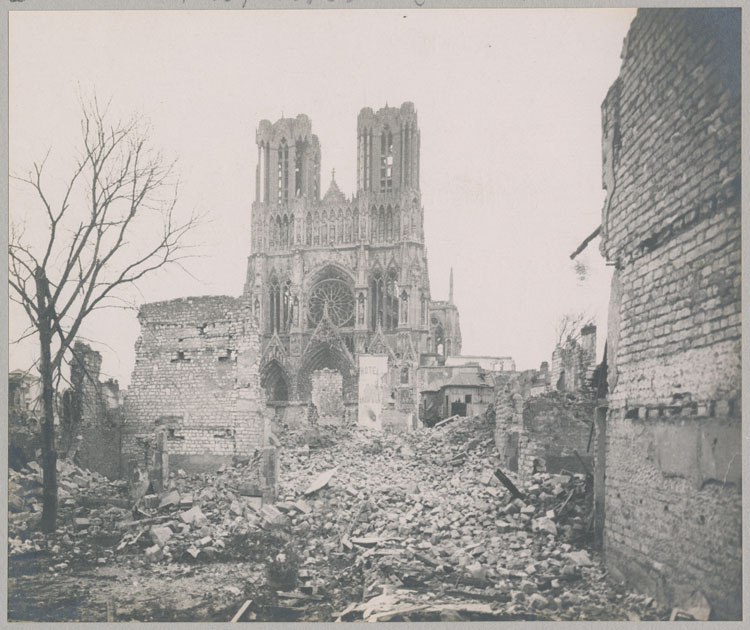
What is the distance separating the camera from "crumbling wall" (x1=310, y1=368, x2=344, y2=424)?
11438mm

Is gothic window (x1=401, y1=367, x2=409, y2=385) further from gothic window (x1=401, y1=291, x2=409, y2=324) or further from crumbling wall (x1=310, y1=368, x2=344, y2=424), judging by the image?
crumbling wall (x1=310, y1=368, x2=344, y2=424)

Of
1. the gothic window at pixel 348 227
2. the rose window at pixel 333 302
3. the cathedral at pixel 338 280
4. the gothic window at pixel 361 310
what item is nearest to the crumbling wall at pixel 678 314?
the cathedral at pixel 338 280

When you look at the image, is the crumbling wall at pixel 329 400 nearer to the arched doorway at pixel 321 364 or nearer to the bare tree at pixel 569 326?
the bare tree at pixel 569 326

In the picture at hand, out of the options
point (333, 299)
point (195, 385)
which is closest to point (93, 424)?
point (195, 385)

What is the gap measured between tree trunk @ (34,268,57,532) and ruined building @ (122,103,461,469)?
162cm

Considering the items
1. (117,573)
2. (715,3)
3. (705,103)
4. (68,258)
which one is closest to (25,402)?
(68,258)

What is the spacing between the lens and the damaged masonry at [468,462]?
505 centimetres

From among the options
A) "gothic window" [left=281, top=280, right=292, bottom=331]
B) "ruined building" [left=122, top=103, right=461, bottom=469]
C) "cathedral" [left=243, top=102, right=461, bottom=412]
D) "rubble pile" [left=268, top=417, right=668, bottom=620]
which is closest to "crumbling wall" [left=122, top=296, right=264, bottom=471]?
"ruined building" [left=122, top=103, right=461, bottom=469]

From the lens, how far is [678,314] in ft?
17.3

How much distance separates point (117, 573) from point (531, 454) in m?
5.30

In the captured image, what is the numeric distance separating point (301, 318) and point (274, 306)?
7.46ft

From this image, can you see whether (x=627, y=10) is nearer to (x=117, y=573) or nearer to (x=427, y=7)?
(x=427, y=7)

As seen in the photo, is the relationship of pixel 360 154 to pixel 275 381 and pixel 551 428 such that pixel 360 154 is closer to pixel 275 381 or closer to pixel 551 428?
pixel 551 428

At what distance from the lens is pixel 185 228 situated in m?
8.87
